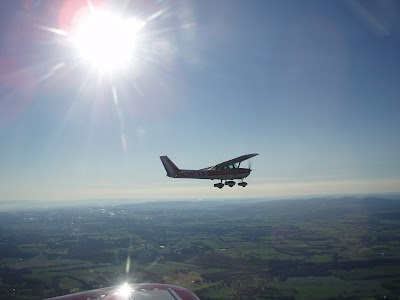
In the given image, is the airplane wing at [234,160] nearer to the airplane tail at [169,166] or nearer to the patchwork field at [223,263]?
the airplane tail at [169,166]

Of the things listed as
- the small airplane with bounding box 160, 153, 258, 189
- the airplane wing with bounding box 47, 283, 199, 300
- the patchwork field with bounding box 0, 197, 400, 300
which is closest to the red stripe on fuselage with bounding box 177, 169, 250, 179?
the small airplane with bounding box 160, 153, 258, 189

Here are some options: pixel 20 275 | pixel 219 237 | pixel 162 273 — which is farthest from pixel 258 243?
pixel 20 275

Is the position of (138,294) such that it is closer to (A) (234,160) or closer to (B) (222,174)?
(A) (234,160)

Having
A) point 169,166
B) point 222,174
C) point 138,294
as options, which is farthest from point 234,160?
point 138,294

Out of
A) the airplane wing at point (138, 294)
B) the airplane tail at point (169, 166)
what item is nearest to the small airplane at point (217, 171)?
the airplane tail at point (169, 166)

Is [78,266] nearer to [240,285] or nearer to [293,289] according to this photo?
[240,285]

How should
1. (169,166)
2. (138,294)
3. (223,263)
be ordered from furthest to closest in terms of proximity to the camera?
(223,263), (169,166), (138,294)
